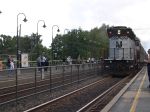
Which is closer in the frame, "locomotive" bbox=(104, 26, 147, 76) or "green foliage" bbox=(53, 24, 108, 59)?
"locomotive" bbox=(104, 26, 147, 76)

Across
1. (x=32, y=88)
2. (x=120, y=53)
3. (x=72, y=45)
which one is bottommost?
(x=32, y=88)

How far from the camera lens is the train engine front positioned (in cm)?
4012

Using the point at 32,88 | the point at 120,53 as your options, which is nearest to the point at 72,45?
the point at 120,53

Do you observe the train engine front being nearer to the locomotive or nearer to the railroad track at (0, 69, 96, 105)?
the locomotive

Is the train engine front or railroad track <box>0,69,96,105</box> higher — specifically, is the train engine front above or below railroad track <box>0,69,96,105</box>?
above

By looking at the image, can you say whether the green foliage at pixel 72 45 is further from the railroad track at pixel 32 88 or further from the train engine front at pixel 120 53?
the railroad track at pixel 32 88

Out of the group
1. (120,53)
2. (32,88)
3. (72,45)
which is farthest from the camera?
(72,45)

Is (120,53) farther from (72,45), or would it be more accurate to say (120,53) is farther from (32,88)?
(72,45)

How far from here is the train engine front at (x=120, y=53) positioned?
40125 millimetres

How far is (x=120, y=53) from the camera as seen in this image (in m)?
41.9

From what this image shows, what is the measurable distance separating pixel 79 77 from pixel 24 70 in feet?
42.0

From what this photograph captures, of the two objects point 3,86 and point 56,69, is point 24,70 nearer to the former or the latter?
point 3,86

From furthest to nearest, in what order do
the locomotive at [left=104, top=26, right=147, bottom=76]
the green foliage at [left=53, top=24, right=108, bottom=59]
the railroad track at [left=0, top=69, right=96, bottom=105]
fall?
1. the green foliage at [left=53, top=24, right=108, bottom=59]
2. the locomotive at [left=104, top=26, right=147, bottom=76]
3. the railroad track at [left=0, top=69, right=96, bottom=105]

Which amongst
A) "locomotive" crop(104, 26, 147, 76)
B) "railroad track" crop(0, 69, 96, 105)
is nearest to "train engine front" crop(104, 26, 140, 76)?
"locomotive" crop(104, 26, 147, 76)
